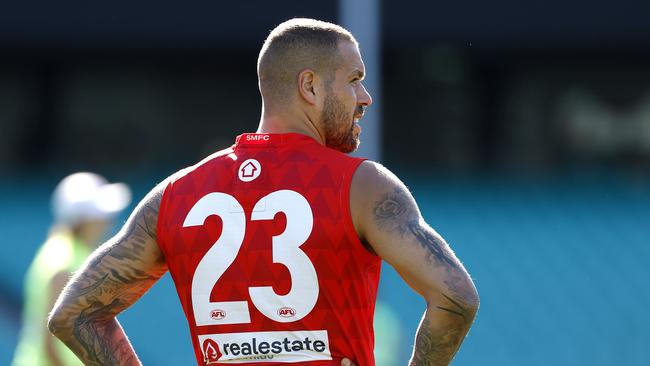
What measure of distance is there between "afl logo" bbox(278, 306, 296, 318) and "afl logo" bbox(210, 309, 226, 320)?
161 millimetres

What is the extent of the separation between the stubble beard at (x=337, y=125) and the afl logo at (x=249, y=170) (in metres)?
0.24

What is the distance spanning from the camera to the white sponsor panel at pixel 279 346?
114 inches

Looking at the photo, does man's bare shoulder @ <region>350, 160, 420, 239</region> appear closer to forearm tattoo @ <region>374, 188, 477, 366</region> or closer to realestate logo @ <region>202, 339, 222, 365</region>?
forearm tattoo @ <region>374, 188, 477, 366</region>

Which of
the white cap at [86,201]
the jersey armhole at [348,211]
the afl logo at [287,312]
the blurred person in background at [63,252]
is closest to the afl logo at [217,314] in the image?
the afl logo at [287,312]

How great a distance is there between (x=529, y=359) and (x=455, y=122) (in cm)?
596

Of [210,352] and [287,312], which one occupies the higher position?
[287,312]

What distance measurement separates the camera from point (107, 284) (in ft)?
10.3

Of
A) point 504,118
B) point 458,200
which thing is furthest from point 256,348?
point 504,118

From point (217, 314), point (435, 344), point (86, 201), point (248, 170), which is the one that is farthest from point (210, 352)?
point (86, 201)

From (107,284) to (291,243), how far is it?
1.94 ft

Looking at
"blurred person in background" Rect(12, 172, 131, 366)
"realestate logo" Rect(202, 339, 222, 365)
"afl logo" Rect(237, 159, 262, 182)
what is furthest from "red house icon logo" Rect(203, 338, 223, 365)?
"blurred person in background" Rect(12, 172, 131, 366)

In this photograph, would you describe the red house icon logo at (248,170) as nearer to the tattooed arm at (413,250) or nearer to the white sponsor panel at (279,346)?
the tattooed arm at (413,250)

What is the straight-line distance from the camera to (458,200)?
11453 mm

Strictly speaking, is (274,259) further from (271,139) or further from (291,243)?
(271,139)
